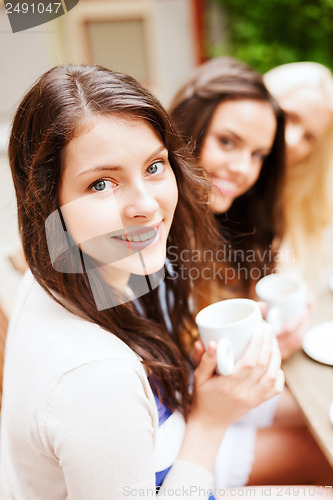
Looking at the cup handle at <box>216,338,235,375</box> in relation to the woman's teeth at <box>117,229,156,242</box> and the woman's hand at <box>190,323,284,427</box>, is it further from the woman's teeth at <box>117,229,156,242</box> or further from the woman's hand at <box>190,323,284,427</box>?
the woman's teeth at <box>117,229,156,242</box>

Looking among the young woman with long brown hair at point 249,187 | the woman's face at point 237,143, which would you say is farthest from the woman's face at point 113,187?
the woman's face at point 237,143

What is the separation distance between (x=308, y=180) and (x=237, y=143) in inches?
24.8

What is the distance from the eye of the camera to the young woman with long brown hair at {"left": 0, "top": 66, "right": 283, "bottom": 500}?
50cm

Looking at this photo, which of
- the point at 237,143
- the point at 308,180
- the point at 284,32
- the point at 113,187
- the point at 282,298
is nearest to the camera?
the point at 113,187

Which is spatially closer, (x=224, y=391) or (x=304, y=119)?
(x=224, y=391)

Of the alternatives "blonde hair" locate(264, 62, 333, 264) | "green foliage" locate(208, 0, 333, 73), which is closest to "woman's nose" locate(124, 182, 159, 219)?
"blonde hair" locate(264, 62, 333, 264)

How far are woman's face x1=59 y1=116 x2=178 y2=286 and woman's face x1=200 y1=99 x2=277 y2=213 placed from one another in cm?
54

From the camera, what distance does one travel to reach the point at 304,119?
149 centimetres

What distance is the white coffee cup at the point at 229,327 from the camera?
2.03 ft

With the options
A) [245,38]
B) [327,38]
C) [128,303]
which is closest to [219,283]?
[128,303]

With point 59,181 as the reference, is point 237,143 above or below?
below

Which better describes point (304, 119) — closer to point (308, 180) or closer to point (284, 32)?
point (308, 180)

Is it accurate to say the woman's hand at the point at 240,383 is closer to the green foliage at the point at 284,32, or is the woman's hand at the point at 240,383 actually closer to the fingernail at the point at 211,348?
the fingernail at the point at 211,348

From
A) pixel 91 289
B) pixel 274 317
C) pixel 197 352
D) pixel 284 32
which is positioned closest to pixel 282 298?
pixel 274 317
